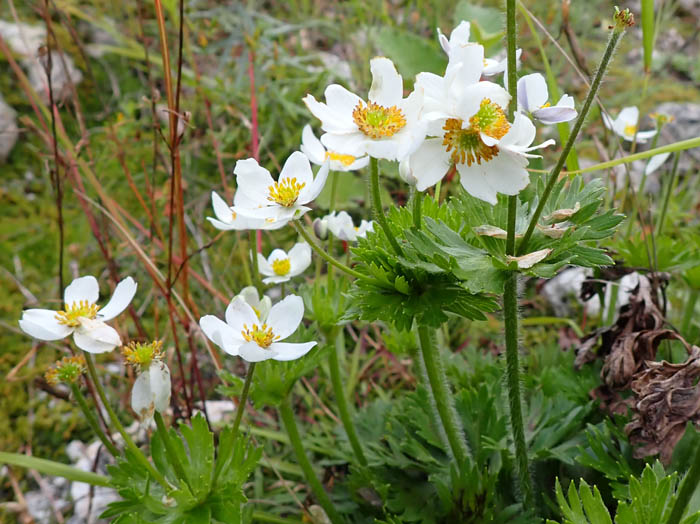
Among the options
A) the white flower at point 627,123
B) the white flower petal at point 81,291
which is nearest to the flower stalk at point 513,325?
the white flower petal at point 81,291

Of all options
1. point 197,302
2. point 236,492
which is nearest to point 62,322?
point 236,492

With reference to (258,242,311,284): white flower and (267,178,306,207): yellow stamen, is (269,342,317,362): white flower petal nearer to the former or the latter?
(267,178,306,207): yellow stamen

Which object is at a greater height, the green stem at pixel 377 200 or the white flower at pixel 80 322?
the green stem at pixel 377 200

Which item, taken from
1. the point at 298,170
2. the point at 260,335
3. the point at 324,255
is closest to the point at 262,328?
the point at 260,335

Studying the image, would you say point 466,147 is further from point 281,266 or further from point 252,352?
point 281,266

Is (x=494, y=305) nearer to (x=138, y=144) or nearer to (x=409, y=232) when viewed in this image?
(x=409, y=232)

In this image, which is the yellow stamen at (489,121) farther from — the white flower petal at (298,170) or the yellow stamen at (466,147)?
the white flower petal at (298,170)

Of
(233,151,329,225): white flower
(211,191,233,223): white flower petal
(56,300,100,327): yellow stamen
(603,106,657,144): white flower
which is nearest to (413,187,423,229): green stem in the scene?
(233,151,329,225): white flower
